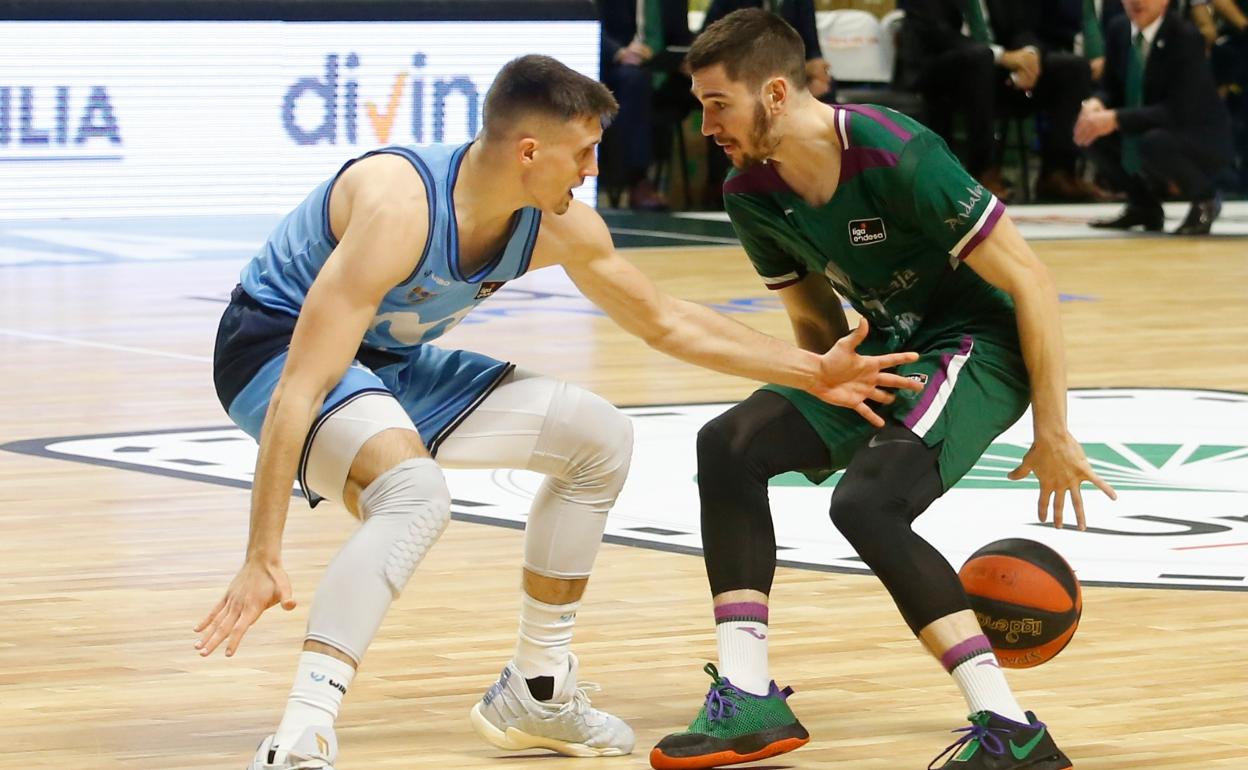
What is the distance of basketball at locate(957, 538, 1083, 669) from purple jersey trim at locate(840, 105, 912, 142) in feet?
2.56

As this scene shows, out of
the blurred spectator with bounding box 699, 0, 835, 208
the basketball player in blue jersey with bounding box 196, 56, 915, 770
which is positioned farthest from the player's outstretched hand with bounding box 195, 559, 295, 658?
the blurred spectator with bounding box 699, 0, 835, 208

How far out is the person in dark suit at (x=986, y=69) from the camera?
48.0 ft

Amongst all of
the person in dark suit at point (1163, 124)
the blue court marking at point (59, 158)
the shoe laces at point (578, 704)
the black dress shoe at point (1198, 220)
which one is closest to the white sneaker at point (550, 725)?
the shoe laces at point (578, 704)

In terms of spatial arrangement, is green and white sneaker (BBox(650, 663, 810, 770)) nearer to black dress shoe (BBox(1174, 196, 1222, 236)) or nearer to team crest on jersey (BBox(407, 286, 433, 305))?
team crest on jersey (BBox(407, 286, 433, 305))

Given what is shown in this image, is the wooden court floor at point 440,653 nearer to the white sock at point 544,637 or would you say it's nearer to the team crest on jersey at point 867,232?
the white sock at point 544,637

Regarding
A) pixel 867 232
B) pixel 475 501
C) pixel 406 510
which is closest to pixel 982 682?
pixel 867 232

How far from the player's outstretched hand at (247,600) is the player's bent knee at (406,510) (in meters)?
0.19

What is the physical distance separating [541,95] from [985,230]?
81 centimetres

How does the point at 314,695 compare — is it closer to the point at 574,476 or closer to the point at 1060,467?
the point at 574,476

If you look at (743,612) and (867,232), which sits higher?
(867,232)

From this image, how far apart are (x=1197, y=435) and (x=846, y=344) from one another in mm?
3448

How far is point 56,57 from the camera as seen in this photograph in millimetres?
12977

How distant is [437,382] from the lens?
3.91 metres

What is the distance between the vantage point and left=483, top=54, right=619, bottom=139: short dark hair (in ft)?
11.7
